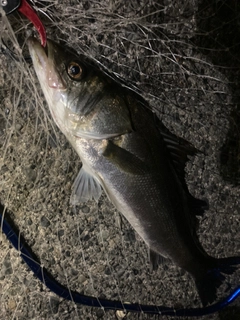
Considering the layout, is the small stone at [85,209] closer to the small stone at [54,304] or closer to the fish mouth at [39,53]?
the small stone at [54,304]

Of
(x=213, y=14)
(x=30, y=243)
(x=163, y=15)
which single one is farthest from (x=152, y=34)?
(x=30, y=243)

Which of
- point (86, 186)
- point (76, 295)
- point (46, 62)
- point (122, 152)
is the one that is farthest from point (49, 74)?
point (76, 295)

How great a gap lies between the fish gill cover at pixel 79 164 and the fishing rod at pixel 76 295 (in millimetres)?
34

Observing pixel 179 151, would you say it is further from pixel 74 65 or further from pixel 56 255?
pixel 56 255

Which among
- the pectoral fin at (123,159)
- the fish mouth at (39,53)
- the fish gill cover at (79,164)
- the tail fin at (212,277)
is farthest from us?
the tail fin at (212,277)

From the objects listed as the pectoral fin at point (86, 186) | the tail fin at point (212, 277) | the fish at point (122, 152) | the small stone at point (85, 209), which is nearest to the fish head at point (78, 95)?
the fish at point (122, 152)

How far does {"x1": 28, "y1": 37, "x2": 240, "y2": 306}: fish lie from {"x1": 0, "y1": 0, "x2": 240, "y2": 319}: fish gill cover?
0.16 m

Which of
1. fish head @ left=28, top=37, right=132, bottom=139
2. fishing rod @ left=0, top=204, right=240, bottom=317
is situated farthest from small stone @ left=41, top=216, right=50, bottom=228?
fish head @ left=28, top=37, right=132, bottom=139

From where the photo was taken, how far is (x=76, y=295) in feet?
5.90

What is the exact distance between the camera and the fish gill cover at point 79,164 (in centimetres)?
161

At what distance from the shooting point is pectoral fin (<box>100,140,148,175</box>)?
53.2 inches

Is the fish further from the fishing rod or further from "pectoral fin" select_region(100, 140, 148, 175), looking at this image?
the fishing rod

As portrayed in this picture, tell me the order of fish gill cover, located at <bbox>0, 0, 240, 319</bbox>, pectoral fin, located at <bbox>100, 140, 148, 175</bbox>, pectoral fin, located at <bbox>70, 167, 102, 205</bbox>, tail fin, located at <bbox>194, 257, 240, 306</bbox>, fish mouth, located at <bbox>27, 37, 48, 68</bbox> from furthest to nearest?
tail fin, located at <bbox>194, 257, 240, 306</bbox> → fish gill cover, located at <bbox>0, 0, 240, 319</bbox> → pectoral fin, located at <bbox>70, 167, 102, 205</bbox> → pectoral fin, located at <bbox>100, 140, 148, 175</bbox> → fish mouth, located at <bbox>27, 37, 48, 68</bbox>

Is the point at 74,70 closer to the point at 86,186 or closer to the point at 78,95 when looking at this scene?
the point at 78,95
